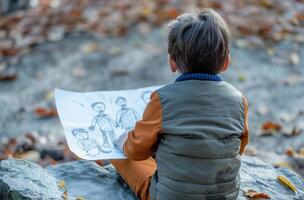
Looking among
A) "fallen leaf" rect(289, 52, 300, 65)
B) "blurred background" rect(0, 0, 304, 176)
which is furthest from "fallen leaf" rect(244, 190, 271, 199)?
"fallen leaf" rect(289, 52, 300, 65)

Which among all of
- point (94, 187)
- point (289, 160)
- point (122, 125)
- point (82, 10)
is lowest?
point (289, 160)

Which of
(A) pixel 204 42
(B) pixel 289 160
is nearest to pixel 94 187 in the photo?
(A) pixel 204 42

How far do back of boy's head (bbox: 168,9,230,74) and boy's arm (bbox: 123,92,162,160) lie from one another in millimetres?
203

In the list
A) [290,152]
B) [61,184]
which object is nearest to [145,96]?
[61,184]

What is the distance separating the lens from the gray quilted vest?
2.20 meters

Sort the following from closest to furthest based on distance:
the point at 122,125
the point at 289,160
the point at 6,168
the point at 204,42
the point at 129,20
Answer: the point at 204,42, the point at 6,168, the point at 122,125, the point at 289,160, the point at 129,20

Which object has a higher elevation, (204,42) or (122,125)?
(204,42)

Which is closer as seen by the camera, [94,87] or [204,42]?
[204,42]

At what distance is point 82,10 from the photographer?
21.0 ft

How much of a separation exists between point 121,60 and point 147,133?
328 centimetres

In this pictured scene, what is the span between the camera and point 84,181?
2.77 metres

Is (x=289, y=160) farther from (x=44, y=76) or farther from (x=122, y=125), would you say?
(x=44, y=76)

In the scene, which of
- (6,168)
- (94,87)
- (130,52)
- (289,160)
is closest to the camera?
(6,168)

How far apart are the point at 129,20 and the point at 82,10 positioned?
2.08ft
